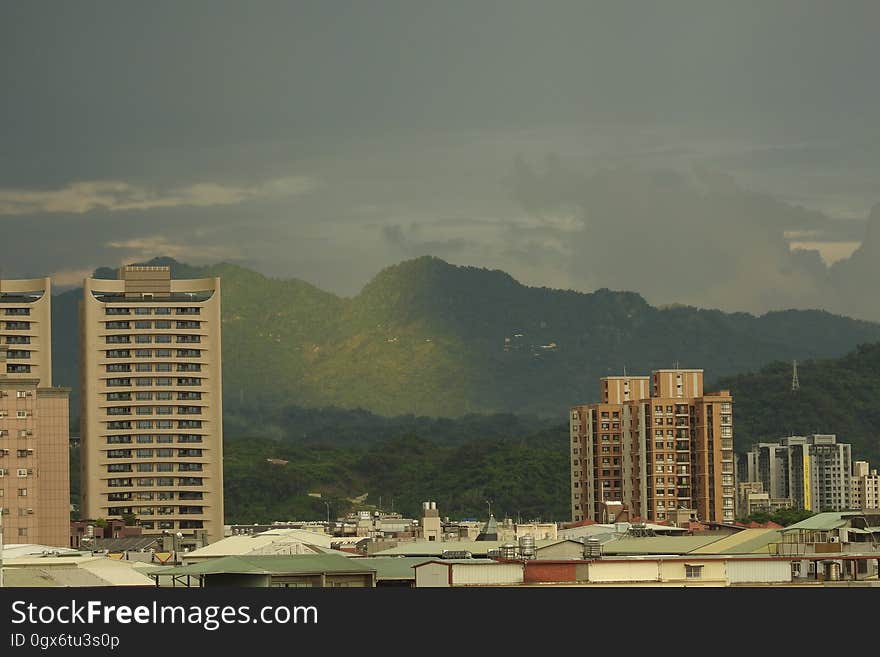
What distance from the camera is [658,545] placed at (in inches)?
Answer: 2089

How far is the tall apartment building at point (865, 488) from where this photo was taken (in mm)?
144625

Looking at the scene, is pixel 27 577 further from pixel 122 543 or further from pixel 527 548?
pixel 122 543

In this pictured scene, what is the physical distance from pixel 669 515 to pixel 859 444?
261ft

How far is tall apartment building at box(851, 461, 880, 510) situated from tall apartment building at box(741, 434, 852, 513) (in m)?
0.56

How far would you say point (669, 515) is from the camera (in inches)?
3984

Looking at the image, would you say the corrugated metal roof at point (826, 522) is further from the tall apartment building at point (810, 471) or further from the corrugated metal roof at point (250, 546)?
the tall apartment building at point (810, 471)

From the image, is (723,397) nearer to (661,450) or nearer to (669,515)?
(661,450)

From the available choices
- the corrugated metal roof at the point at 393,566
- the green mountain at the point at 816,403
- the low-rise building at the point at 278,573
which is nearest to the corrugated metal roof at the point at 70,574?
the low-rise building at the point at 278,573

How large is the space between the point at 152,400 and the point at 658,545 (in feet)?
210

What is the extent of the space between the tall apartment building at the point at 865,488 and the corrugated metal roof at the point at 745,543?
93173mm

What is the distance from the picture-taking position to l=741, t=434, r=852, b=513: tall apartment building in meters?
149

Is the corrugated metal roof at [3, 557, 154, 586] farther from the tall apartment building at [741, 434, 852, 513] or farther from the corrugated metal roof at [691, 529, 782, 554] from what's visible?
the tall apartment building at [741, 434, 852, 513]

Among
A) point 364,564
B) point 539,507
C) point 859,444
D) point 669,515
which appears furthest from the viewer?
point 859,444
